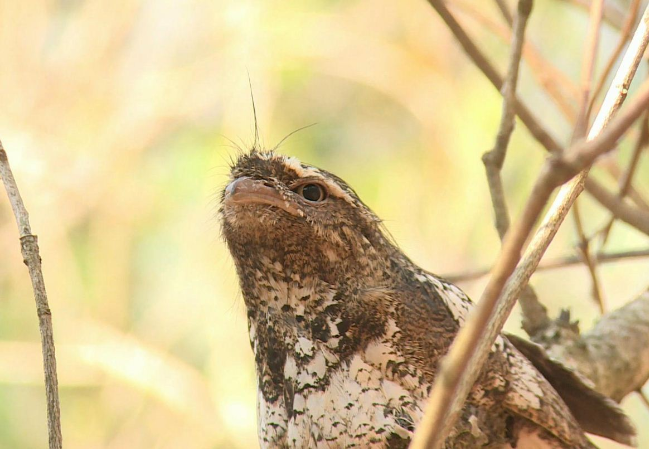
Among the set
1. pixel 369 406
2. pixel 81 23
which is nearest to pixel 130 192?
pixel 81 23

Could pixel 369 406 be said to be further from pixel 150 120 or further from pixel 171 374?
pixel 150 120

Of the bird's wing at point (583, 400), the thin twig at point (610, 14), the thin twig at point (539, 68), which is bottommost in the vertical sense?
the bird's wing at point (583, 400)

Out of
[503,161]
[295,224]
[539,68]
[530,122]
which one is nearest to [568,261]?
[503,161]

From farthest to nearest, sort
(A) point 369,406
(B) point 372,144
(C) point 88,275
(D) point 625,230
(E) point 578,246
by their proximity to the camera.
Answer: (B) point 372,144 < (C) point 88,275 < (D) point 625,230 < (E) point 578,246 < (A) point 369,406

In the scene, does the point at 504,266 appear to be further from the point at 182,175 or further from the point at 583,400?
the point at 182,175

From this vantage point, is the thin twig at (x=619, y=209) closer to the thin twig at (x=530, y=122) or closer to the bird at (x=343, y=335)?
the thin twig at (x=530, y=122)

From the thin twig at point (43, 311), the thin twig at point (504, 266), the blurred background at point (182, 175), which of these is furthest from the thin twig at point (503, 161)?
the blurred background at point (182, 175)

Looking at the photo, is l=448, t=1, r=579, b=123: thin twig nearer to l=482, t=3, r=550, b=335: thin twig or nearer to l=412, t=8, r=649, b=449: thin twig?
l=482, t=3, r=550, b=335: thin twig
